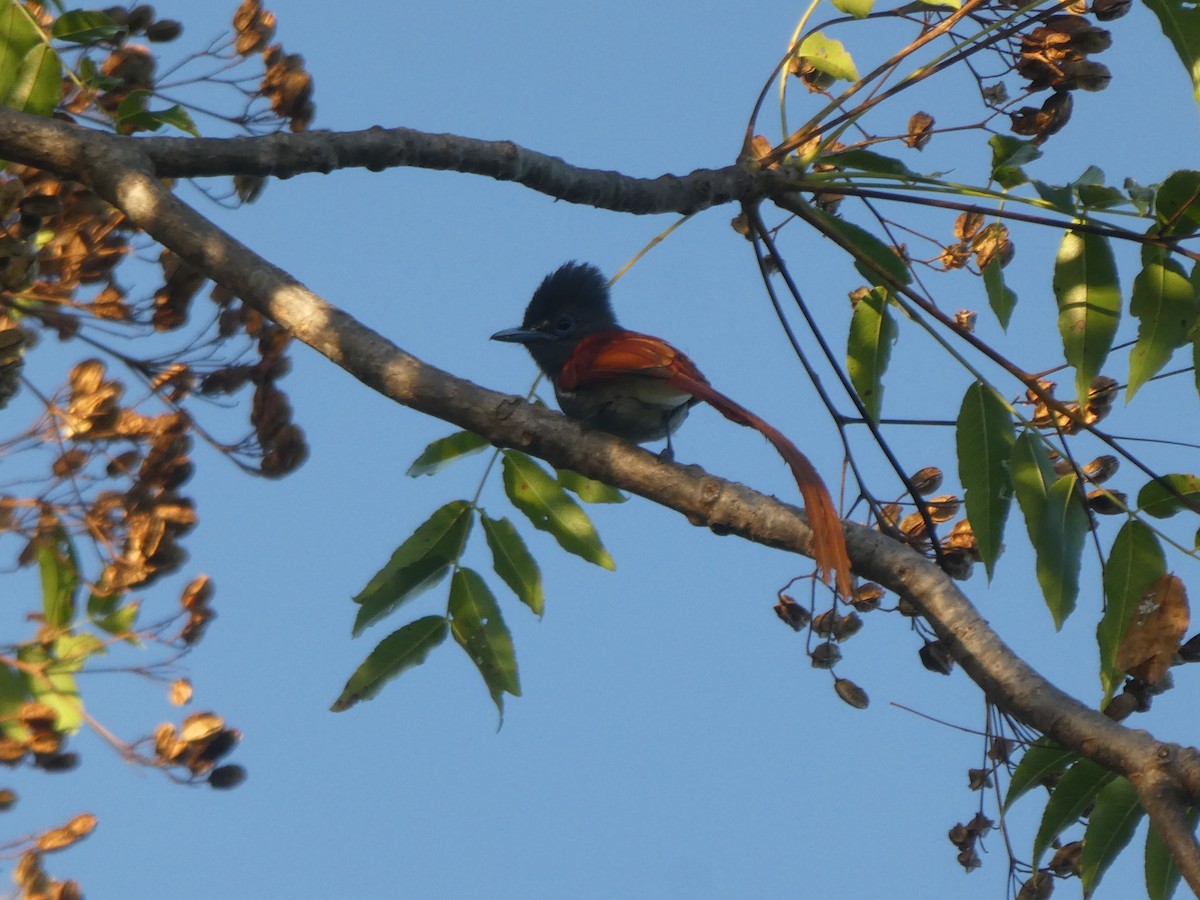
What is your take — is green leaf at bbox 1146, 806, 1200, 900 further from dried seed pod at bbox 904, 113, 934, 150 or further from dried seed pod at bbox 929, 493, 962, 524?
dried seed pod at bbox 904, 113, 934, 150

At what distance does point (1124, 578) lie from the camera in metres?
3.08

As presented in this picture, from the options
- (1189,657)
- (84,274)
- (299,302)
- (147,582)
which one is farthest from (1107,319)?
(84,274)

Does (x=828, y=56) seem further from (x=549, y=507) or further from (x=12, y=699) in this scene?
(x=12, y=699)

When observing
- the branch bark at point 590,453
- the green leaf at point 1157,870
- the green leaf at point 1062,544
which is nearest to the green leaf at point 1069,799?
the green leaf at point 1157,870

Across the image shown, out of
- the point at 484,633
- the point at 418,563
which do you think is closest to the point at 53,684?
the point at 418,563

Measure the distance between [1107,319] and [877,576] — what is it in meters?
1.05

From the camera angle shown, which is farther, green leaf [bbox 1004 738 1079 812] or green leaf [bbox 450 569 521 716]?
green leaf [bbox 450 569 521 716]

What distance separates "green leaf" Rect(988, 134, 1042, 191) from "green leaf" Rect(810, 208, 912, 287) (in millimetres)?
372

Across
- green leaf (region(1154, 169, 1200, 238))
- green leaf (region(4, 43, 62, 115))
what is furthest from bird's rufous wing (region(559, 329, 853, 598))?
green leaf (region(4, 43, 62, 115))

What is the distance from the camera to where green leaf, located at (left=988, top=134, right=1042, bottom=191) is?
10.7ft

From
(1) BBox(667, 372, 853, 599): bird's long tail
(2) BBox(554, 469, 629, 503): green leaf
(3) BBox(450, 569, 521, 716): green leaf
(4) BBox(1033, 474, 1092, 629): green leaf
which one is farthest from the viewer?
(2) BBox(554, 469, 629, 503): green leaf

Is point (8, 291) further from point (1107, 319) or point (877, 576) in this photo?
point (1107, 319)

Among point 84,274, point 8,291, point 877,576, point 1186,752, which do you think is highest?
point 84,274

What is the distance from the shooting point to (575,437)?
116 inches
